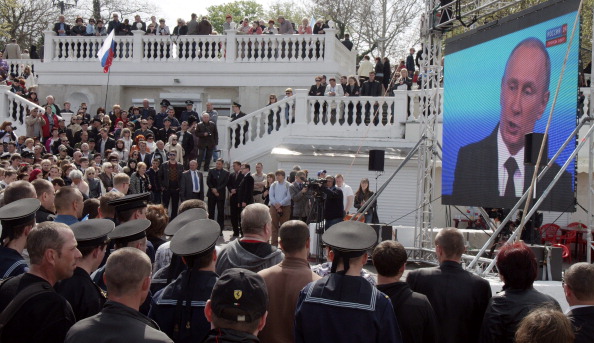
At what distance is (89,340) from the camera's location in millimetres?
3760

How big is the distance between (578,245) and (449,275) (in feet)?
40.8

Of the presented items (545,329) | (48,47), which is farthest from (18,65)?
(545,329)

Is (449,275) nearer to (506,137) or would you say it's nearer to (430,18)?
(506,137)

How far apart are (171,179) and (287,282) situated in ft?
42.7

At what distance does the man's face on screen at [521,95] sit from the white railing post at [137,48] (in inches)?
688

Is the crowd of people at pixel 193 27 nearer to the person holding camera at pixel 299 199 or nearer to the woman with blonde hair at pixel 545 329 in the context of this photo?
the person holding camera at pixel 299 199

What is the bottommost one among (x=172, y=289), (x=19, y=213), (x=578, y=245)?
(x=578, y=245)

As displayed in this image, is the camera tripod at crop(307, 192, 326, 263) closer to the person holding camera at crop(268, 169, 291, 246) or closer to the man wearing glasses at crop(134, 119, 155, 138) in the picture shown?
the person holding camera at crop(268, 169, 291, 246)

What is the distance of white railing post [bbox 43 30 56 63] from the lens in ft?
92.1

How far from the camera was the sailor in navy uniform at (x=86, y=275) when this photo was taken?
479 centimetres

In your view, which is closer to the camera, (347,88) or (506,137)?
(506,137)

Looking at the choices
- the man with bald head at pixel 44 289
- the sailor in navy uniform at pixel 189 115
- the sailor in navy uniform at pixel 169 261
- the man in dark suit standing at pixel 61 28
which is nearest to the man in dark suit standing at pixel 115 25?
the man in dark suit standing at pixel 61 28

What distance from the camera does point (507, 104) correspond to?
12039 millimetres

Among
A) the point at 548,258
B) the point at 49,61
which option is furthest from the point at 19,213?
the point at 49,61
